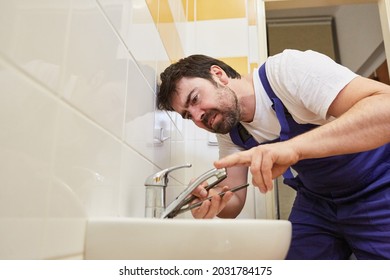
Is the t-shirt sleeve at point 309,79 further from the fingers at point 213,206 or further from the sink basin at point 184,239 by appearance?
the sink basin at point 184,239

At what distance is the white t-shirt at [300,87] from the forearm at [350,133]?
0.32 ft

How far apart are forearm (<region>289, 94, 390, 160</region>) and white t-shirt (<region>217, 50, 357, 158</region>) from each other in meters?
0.10

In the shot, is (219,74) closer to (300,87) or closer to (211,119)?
(211,119)

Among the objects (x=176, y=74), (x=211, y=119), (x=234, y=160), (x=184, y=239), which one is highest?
(x=176, y=74)

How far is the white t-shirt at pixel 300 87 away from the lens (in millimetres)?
684

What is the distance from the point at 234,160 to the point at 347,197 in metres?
0.52

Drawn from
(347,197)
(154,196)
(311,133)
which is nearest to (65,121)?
(154,196)

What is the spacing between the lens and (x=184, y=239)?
1.35ft

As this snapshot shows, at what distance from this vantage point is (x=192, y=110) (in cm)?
89

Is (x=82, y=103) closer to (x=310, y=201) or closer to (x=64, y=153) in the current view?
(x=64, y=153)

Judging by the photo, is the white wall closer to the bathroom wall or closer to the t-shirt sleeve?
the bathroom wall

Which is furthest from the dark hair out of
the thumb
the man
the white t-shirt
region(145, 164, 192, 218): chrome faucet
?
the thumb

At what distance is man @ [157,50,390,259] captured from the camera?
1.91 feet

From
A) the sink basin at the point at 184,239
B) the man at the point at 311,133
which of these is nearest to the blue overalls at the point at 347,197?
the man at the point at 311,133
